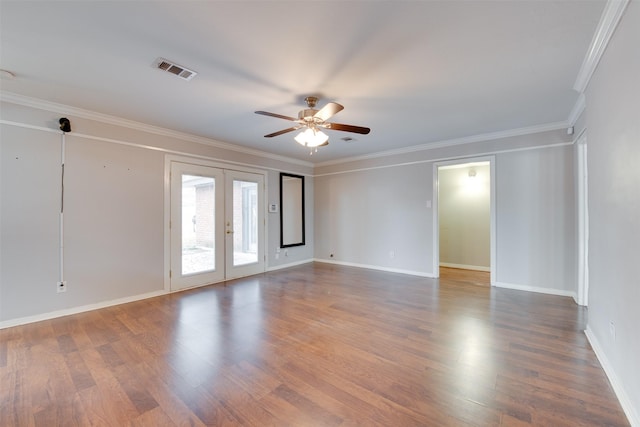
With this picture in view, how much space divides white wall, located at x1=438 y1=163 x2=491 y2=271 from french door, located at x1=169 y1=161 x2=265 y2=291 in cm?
441

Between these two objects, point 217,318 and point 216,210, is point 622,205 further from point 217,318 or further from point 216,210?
point 216,210

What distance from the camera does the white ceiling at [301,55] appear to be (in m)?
1.77

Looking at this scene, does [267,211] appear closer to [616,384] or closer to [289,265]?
[289,265]

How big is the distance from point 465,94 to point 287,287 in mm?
3826

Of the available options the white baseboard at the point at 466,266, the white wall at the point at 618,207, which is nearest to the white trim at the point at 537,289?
the white baseboard at the point at 466,266

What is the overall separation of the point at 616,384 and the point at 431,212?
353cm

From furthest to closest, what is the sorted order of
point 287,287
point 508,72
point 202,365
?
point 287,287 → point 508,72 → point 202,365

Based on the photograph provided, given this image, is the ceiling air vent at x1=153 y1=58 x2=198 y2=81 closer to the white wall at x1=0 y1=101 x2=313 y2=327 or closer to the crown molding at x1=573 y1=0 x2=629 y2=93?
the white wall at x1=0 y1=101 x2=313 y2=327

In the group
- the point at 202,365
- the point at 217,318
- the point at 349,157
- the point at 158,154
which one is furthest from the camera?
the point at 349,157

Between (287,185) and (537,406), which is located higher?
(287,185)

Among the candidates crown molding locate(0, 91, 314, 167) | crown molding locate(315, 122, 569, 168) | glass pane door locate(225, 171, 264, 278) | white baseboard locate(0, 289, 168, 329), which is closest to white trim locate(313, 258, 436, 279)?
glass pane door locate(225, 171, 264, 278)

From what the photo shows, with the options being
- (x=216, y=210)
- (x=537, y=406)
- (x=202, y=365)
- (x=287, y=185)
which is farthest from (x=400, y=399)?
(x=287, y=185)

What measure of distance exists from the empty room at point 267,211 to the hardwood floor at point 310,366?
20mm

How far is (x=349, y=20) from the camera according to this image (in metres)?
1.83
